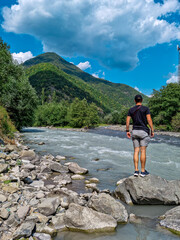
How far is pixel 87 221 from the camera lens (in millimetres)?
4887

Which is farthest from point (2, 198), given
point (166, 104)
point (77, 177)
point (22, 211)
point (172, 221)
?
point (166, 104)

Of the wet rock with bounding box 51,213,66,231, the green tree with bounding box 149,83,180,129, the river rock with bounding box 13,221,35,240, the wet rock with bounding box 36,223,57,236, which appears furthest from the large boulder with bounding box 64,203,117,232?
the green tree with bounding box 149,83,180,129

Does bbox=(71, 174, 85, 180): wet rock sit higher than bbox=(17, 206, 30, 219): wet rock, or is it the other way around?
bbox=(17, 206, 30, 219): wet rock

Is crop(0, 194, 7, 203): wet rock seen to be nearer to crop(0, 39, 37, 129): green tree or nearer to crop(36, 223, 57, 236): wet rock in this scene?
crop(36, 223, 57, 236): wet rock

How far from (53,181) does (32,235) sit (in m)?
4.60

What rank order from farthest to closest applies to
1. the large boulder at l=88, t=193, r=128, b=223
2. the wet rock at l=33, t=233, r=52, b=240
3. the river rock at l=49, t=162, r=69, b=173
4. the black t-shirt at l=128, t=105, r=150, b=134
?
the river rock at l=49, t=162, r=69, b=173
the black t-shirt at l=128, t=105, r=150, b=134
the large boulder at l=88, t=193, r=128, b=223
the wet rock at l=33, t=233, r=52, b=240

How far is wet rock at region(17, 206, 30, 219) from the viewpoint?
4695mm

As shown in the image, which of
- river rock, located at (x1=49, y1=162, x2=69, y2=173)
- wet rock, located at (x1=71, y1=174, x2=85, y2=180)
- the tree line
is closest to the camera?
wet rock, located at (x1=71, y1=174, x2=85, y2=180)

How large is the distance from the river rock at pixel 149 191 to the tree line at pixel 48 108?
29.4m

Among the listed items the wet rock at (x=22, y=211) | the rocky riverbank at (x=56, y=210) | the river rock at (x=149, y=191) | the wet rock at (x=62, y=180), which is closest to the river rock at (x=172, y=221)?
the rocky riverbank at (x=56, y=210)

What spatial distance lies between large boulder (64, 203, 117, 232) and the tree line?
1179 inches

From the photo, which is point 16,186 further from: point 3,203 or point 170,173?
point 170,173

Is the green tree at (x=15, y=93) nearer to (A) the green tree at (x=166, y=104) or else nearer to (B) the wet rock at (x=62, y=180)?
(B) the wet rock at (x=62, y=180)

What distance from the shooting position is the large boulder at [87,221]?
4.76 metres
